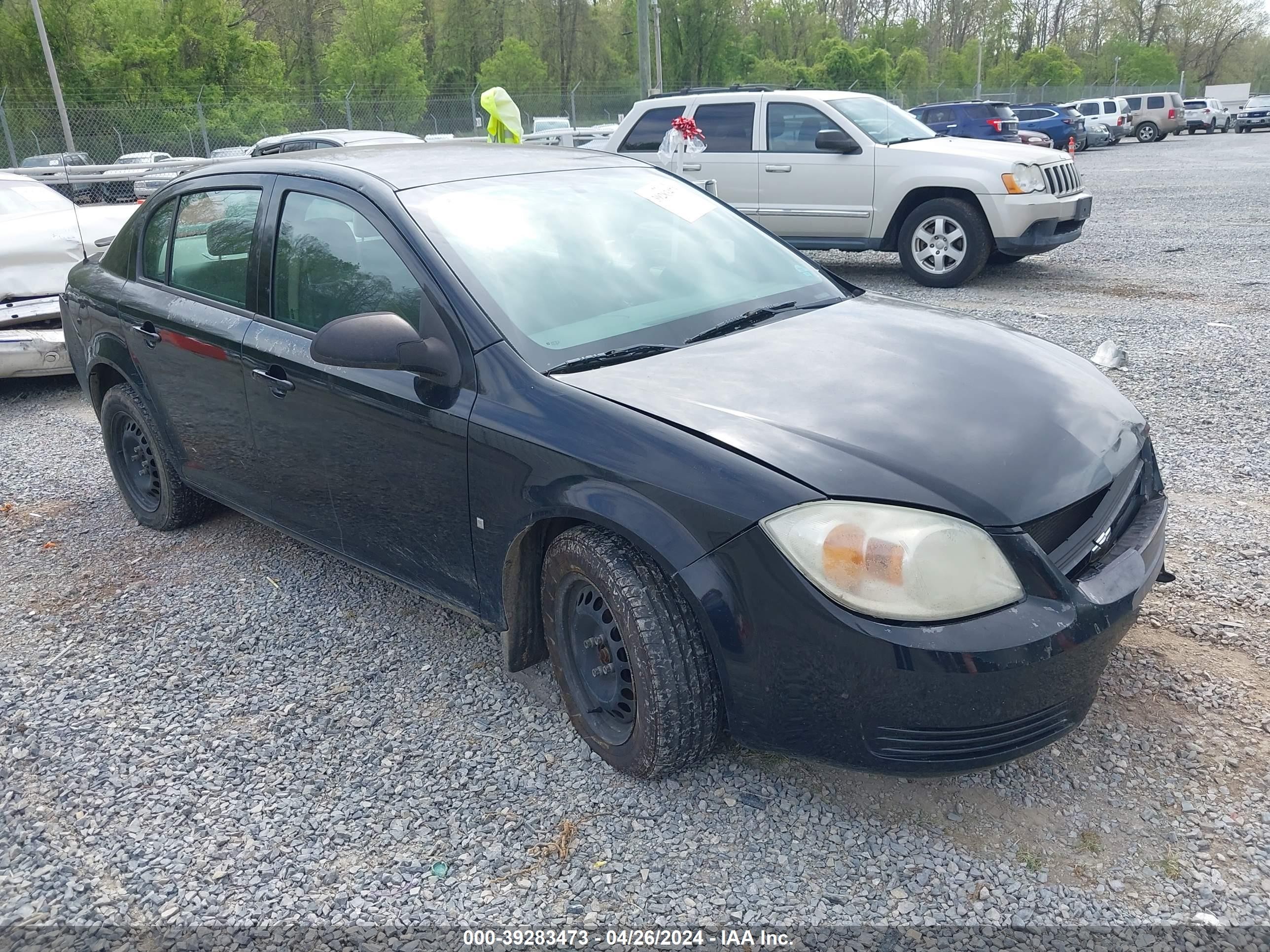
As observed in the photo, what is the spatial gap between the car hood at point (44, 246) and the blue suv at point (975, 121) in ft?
71.4

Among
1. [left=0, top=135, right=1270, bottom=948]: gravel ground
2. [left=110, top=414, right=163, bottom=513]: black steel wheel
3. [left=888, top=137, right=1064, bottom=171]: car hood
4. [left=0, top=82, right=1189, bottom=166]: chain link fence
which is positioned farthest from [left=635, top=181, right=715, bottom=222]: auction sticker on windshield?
[left=0, top=82, right=1189, bottom=166]: chain link fence

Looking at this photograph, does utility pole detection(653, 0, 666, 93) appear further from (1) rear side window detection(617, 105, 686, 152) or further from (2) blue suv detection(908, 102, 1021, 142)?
(1) rear side window detection(617, 105, 686, 152)

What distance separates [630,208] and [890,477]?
166 centimetres

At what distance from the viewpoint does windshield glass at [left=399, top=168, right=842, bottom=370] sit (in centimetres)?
301

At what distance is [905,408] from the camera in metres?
2.63

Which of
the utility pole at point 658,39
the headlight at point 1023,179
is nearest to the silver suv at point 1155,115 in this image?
the utility pole at point 658,39

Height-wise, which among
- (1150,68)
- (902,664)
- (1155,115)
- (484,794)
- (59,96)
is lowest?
(484,794)

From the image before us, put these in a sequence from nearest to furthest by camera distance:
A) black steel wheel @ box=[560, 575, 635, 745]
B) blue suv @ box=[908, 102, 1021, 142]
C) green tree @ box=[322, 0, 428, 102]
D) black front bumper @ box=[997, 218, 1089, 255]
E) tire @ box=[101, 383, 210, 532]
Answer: black steel wheel @ box=[560, 575, 635, 745]
tire @ box=[101, 383, 210, 532]
black front bumper @ box=[997, 218, 1089, 255]
blue suv @ box=[908, 102, 1021, 142]
green tree @ box=[322, 0, 428, 102]

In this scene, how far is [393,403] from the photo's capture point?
3090mm

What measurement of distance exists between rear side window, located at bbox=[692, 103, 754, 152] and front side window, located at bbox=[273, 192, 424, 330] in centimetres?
765

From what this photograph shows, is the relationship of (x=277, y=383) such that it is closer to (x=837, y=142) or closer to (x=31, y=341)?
(x=31, y=341)

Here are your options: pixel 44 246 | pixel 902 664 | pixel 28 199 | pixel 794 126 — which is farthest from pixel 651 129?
pixel 902 664

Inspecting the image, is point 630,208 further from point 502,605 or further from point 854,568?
point 854,568

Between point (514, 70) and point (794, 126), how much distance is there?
4400 centimetres
